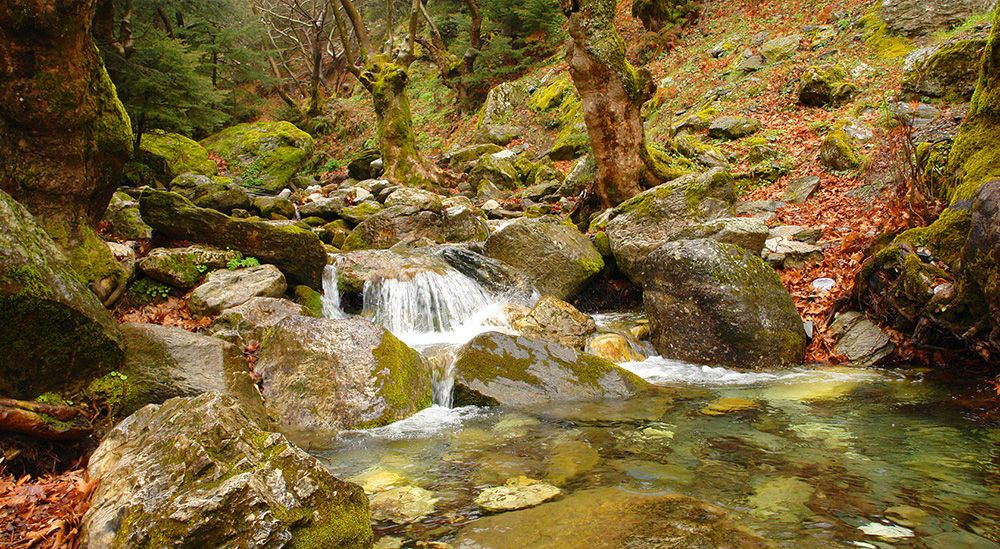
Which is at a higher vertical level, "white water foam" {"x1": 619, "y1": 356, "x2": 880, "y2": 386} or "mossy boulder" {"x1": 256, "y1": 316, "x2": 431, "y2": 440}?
"mossy boulder" {"x1": 256, "y1": 316, "x2": 431, "y2": 440}

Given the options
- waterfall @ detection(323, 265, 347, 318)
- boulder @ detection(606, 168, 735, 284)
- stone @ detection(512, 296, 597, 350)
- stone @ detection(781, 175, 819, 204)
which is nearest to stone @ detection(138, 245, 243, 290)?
waterfall @ detection(323, 265, 347, 318)

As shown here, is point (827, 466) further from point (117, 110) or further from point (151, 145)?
point (151, 145)

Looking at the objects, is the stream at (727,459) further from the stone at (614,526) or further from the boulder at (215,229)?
the boulder at (215,229)

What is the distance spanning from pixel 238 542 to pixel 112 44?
13.8 metres

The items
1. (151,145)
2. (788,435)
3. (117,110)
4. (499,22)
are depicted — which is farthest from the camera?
(499,22)

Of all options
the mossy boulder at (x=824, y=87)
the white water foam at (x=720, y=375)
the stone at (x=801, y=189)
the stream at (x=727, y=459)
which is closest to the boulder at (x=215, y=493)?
the stream at (x=727, y=459)

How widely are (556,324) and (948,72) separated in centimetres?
1032

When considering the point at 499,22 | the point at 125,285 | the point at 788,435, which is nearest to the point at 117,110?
the point at 125,285

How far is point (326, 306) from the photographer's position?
845cm

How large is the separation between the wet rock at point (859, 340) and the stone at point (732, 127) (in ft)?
28.6

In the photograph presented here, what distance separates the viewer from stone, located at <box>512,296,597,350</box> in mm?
7660

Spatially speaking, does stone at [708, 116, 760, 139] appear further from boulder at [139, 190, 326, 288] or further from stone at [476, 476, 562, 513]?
stone at [476, 476, 562, 513]

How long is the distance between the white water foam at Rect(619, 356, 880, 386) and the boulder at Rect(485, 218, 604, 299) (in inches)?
111

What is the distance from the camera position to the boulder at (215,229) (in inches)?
313
